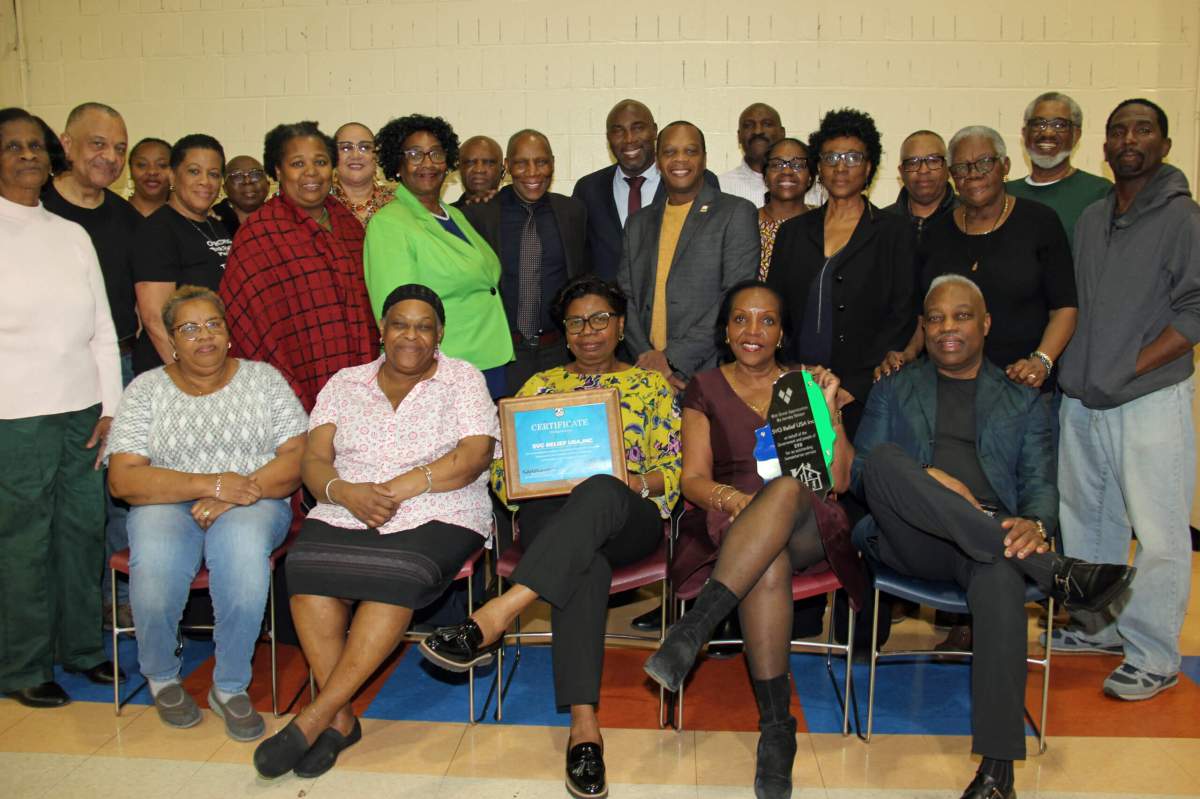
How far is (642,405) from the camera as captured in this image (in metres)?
3.28

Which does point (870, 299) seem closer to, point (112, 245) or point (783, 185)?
point (783, 185)

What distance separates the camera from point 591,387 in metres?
3.30

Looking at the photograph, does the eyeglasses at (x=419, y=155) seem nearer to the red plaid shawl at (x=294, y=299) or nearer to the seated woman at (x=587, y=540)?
the red plaid shawl at (x=294, y=299)

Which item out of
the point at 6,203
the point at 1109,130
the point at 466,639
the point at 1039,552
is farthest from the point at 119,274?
the point at 1109,130

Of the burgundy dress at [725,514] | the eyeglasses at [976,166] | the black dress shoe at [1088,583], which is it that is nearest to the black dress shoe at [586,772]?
the burgundy dress at [725,514]

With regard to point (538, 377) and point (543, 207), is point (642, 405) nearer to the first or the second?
point (538, 377)

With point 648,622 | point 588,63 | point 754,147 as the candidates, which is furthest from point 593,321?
point 588,63

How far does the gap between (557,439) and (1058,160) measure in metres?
2.27

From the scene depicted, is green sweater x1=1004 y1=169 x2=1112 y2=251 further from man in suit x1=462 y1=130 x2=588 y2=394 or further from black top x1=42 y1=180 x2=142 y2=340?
black top x1=42 y1=180 x2=142 y2=340

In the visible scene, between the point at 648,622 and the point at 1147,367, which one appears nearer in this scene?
the point at 1147,367

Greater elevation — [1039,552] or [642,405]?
[642,405]

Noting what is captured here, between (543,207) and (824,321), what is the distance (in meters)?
1.29

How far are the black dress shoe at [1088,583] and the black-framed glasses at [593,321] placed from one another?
160 cm

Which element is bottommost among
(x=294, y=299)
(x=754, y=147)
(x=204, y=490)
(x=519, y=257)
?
(x=204, y=490)
